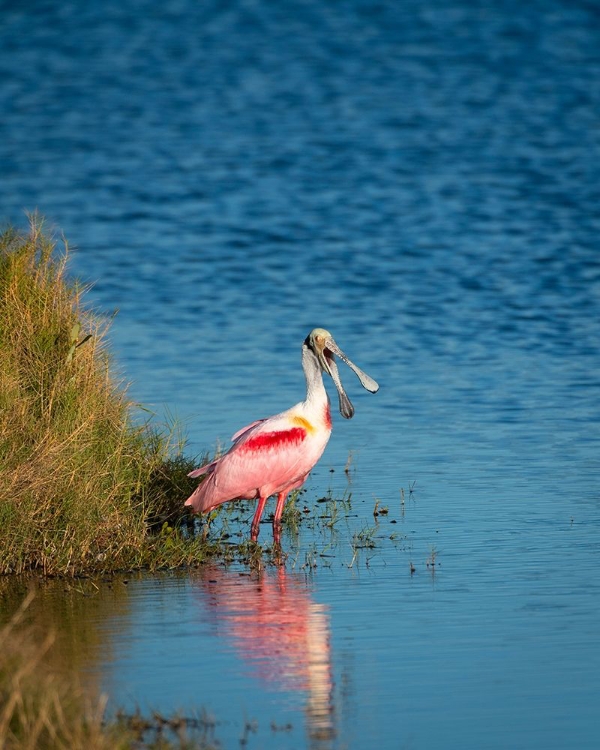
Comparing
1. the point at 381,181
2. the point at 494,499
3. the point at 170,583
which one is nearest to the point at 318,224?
the point at 381,181

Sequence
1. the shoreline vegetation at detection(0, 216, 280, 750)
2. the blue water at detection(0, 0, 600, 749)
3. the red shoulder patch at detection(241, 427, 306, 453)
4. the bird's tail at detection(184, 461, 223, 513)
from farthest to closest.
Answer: the red shoulder patch at detection(241, 427, 306, 453) < the bird's tail at detection(184, 461, 223, 513) < the shoreline vegetation at detection(0, 216, 280, 750) < the blue water at detection(0, 0, 600, 749)

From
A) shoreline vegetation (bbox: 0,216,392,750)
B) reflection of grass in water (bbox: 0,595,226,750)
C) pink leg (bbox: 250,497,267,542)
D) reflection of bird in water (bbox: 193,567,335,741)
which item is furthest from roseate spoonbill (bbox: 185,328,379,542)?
reflection of grass in water (bbox: 0,595,226,750)

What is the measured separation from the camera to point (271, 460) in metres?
10.5

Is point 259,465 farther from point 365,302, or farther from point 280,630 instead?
point 365,302

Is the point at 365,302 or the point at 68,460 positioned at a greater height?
the point at 365,302

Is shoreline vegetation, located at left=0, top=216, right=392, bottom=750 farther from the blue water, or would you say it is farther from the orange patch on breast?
the orange patch on breast

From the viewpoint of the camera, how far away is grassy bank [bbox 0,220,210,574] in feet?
30.8

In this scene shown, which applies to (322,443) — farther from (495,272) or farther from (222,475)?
(495,272)

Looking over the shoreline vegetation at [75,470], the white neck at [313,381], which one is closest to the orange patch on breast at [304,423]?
the white neck at [313,381]

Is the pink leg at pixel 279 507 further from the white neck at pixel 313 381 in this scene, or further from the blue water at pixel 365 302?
the white neck at pixel 313 381

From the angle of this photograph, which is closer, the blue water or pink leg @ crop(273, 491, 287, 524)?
the blue water

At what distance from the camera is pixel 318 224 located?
2667 cm

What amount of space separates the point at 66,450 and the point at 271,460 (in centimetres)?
138

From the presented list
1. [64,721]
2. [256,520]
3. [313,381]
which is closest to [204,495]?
[256,520]
